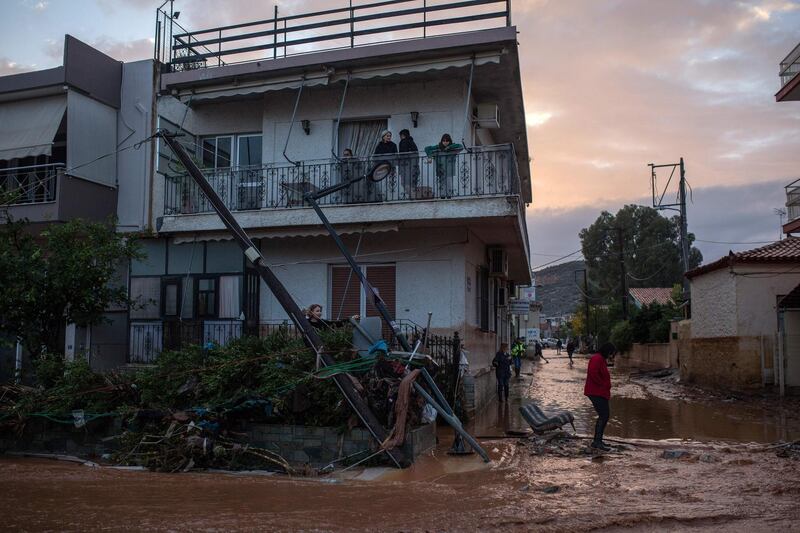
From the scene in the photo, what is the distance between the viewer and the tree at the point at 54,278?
42.8ft

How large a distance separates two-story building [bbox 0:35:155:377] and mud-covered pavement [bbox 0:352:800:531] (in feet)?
22.9

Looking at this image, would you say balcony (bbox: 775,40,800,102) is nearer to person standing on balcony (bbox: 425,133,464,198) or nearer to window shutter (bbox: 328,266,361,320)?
person standing on balcony (bbox: 425,133,464,198)

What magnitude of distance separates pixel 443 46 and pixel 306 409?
8214mm

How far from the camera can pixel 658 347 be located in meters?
37.4

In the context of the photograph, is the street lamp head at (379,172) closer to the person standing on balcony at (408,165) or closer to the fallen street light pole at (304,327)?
the fallen street light pole at (304,327)

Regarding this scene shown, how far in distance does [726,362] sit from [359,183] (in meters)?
14.8

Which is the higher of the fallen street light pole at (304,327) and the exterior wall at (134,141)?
the exterior wall at (134,141)

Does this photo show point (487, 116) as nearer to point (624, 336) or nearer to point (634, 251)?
point (624, 336)

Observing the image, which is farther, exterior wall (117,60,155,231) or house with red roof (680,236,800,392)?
house with red roof (680,236,800,392)

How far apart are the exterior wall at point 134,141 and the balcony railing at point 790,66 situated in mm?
19684

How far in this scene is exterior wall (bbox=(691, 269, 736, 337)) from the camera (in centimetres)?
2244

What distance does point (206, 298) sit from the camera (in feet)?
53.1

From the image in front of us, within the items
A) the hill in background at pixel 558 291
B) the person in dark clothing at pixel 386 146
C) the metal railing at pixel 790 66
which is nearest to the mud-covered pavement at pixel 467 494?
the person in dark clothing at pixel 386 146

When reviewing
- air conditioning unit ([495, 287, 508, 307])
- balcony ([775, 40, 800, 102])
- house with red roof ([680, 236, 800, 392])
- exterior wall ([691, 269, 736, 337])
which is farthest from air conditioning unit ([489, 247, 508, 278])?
balcony ([775, 40, 800, 102])
